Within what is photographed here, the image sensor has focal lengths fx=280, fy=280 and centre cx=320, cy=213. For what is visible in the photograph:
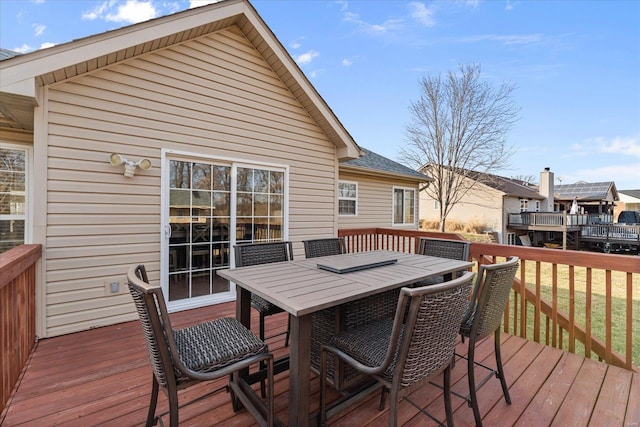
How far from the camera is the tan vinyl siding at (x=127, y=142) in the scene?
304 cm

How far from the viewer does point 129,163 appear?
130 inches

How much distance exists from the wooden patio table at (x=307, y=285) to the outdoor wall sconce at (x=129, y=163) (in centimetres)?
212

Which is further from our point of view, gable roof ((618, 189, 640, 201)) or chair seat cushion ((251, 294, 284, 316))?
gable roof ((618, 189, 640, 201))

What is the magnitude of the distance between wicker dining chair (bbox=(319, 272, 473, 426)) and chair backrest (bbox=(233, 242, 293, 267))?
1.32 meters

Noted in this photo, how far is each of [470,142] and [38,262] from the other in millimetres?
14239

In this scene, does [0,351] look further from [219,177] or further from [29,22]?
[29,22]

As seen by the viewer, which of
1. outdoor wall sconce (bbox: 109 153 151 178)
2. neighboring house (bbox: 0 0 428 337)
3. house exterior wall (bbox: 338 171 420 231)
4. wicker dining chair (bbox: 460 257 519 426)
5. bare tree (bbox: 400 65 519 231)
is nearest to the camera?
wicker dining chair (bbox: 460 257 519 426)

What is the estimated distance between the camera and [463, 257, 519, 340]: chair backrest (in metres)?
1.77

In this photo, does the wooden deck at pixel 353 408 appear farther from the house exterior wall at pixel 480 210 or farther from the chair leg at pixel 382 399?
the house exterior wall at pixel 480 210

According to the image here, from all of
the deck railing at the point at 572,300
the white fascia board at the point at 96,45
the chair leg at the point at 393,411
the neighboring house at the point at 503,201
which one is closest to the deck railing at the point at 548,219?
the neighboring house at the point at 503,201

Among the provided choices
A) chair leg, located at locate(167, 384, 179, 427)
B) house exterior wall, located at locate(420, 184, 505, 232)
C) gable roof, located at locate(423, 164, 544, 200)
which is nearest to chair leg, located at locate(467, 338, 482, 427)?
chair leg, located at locate(167, 384, 179, 427)

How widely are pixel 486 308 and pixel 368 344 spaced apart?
0.86m

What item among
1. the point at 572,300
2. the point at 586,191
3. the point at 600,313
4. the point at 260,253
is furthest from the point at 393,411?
the point at 586,191

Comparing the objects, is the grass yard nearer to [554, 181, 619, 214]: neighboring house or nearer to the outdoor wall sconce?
the outdoor wall sconce
